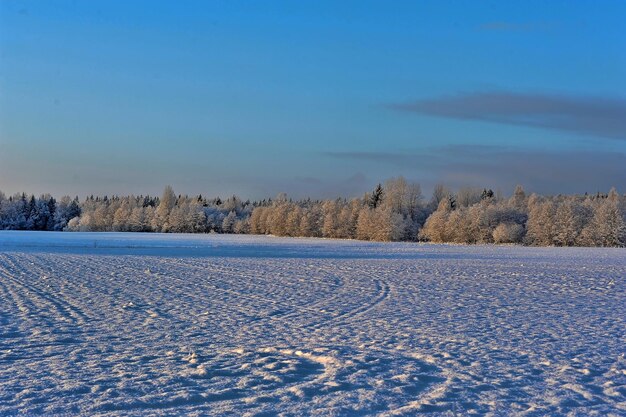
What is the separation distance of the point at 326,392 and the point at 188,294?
38.9 ft

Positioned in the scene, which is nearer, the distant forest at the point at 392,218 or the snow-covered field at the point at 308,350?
the snow-covered field at the point at 308,350

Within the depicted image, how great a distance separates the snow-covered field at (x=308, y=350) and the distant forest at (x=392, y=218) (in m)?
68.8

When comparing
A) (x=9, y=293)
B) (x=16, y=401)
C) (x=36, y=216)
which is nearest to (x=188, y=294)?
(x=9, y=293)

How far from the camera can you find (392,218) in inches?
3814

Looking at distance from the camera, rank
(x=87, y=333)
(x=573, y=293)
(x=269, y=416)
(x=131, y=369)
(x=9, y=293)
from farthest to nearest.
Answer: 1. (x=573, y=293)
2. (x=9, y=293)
3. (x=87, y=333)
4. (x=131, y=369)
5. (x=269, y=416)

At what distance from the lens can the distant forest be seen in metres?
84.6

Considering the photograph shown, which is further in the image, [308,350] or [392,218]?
[392,218]

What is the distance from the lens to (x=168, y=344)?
10.9 m

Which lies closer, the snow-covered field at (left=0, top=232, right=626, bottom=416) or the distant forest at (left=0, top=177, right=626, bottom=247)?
the snow-covered field at (left=0, top=232, right=626, bottom=416)

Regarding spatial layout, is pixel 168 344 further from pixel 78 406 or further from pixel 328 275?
pixel 328 275

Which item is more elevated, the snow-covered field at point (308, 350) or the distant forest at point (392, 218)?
the distant forest at point (392, 218)

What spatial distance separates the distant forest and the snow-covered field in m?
68.8

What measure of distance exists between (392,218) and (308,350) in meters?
87.5

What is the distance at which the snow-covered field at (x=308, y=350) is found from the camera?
740 cm
